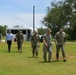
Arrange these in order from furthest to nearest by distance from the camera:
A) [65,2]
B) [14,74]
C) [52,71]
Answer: [65,2], [52,71], [14,74]

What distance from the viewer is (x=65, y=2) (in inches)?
2849

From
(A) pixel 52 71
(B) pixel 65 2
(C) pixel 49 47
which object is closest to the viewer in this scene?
(A) pixel 52 71

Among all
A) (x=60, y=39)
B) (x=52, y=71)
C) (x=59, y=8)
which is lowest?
(x=52, y=71)

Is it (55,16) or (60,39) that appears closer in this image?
(60,39)

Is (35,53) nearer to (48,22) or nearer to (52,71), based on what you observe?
(52,71)

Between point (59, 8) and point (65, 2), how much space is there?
8.28ft

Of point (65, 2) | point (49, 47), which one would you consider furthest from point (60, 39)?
point (65, 2)

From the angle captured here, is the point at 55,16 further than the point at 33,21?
Yes

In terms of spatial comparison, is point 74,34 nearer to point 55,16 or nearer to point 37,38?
point 55,16

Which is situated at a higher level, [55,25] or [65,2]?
[65,2]

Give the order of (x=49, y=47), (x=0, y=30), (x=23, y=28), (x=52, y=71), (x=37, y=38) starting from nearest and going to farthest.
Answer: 1. (x=52, y=71)
2. (x=49, y=47)
3. (x=37, y=38)
4. (x=23, y=28)
5. (x=0, y=30)

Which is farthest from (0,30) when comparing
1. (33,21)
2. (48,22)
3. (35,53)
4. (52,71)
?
(52,71)

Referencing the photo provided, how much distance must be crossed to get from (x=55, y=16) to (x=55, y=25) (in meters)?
2.59

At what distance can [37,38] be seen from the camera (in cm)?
2125
